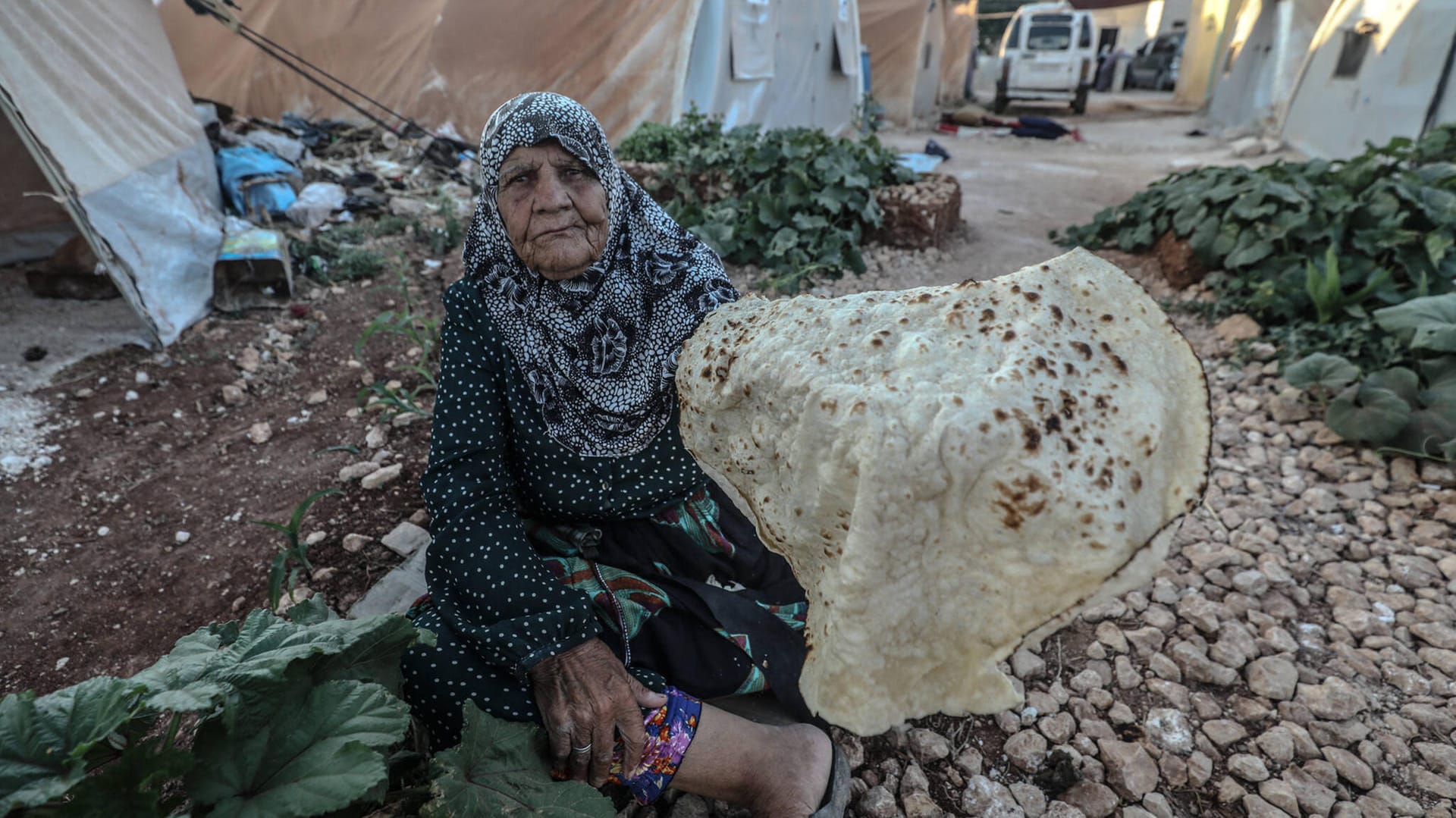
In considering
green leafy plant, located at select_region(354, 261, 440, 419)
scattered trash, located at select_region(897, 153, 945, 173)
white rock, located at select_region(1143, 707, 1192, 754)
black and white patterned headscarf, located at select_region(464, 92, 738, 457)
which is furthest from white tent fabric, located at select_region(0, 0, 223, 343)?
scattered trash, located at select_region(897, 153, 945, 173)

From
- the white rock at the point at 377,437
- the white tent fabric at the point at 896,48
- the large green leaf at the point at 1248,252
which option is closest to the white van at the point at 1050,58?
the white tent fabric at the point at 896,48

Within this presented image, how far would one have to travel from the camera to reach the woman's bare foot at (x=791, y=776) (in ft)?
4.67

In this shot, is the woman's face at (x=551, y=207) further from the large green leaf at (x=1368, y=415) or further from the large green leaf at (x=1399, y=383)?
the large green leaf at (x=1399, y=383)

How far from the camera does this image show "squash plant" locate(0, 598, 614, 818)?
0.89 m

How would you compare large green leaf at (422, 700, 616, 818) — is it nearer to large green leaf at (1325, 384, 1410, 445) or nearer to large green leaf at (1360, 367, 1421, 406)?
large green leaf at (1325, 384, 1410, 445)

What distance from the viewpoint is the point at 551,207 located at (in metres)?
1.41

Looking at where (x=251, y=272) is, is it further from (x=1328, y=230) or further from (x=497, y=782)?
(x=1328, y=230)

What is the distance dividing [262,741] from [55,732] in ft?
0.74

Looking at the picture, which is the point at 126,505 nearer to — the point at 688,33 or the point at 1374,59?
the point at 688,33

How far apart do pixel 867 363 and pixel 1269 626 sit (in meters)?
1.73

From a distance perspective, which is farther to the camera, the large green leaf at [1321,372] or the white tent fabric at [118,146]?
the white tent fabric at [118,146]

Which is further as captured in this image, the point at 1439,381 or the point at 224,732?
the point at 1439,381

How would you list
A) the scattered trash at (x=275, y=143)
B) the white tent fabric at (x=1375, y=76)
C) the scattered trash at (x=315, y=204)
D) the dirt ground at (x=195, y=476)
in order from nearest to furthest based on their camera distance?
the dirt ground at (x=195, y=476)
the scattered trash at (x=315, y=204)
the scattered trash at (x=275, y=143)
the white tent fabric at (x=1375, y=76)

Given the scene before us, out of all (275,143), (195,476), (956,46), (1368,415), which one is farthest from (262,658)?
(956,46)
